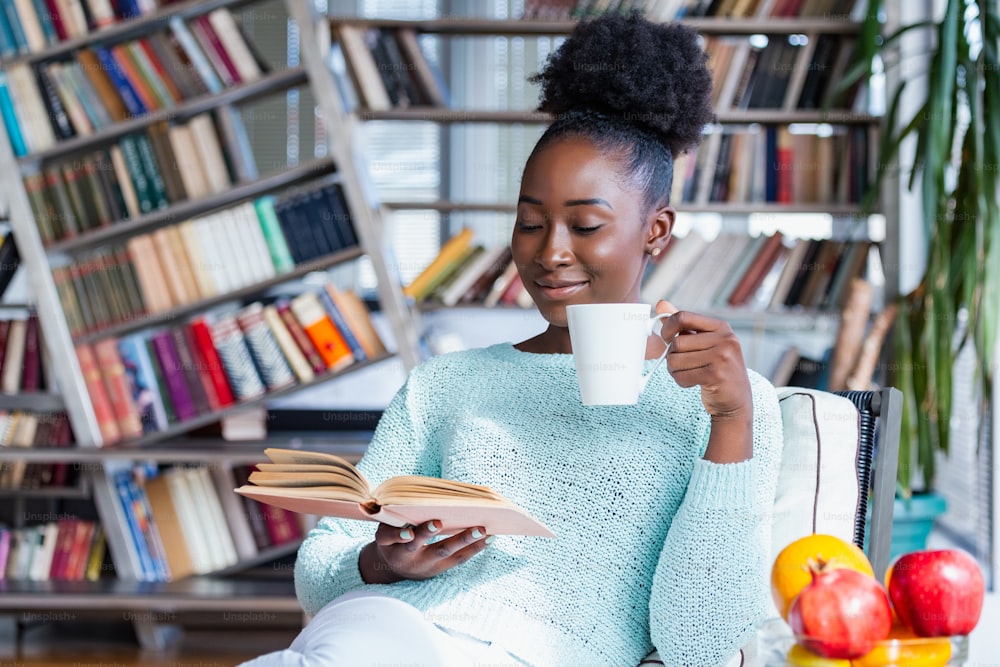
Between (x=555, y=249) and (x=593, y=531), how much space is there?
33 cm

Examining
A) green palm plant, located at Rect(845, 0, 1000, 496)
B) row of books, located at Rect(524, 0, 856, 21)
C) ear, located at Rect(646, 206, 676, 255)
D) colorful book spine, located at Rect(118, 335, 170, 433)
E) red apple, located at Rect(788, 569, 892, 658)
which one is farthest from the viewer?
row of books, located at Rect(524, 0, 856, 21)

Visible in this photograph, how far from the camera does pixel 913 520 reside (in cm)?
244

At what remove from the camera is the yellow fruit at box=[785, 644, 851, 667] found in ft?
2.34

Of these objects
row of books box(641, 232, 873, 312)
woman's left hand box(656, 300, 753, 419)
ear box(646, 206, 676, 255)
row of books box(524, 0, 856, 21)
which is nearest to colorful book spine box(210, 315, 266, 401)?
row of books box(641, 232, 873, 312)

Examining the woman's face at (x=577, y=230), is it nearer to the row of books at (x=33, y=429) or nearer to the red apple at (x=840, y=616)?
the red apple at (x=840, y=616)

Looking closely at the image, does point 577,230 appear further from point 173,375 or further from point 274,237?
point 173,375

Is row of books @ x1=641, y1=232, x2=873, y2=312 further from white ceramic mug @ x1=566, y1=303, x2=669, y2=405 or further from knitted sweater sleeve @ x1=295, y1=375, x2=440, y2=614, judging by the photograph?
white ceramic mug @ x1=566, y1=303, x2=669, y2=405

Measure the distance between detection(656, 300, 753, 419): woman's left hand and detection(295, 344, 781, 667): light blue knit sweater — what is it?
0.09 metres

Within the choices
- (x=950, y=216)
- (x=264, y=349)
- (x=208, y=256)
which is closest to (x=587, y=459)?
(x=950, y=216)

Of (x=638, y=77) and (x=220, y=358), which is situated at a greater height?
(x=638, y=77)

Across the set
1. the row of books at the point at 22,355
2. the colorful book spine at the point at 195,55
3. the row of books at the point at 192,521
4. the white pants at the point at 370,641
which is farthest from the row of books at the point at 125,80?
the white pants at the point at 370,641

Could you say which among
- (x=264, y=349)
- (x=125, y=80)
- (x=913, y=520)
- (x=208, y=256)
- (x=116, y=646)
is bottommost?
(x=116, y=646)

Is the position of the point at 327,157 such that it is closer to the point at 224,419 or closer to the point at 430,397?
the point at 224,419

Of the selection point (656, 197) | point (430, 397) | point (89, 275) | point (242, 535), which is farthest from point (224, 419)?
point (656, 197)
